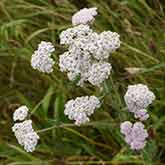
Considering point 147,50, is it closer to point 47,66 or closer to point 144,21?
point 144,21

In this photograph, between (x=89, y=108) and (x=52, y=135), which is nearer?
(x=89, y=108)

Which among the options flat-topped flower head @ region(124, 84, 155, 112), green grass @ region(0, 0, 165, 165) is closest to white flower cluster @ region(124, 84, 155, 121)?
flat-topped flower head @ region(124, 84, 155, 112)

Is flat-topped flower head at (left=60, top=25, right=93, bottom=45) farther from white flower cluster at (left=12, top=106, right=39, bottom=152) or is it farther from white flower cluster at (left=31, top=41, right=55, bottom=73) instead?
white flower cluster at (left=12, top=106, right=39, bottom=152)

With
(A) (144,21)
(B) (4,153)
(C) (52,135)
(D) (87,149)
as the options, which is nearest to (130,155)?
(D) (87,149)

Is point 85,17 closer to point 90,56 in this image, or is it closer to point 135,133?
point 90,56

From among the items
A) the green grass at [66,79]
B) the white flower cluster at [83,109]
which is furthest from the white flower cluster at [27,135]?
the green grass at [66,79]

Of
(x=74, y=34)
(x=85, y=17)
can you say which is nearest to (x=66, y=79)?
(x=85, y=17)

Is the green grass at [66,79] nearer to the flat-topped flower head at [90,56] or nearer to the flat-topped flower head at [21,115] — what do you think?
the flat-topped flower head at [21,115]
